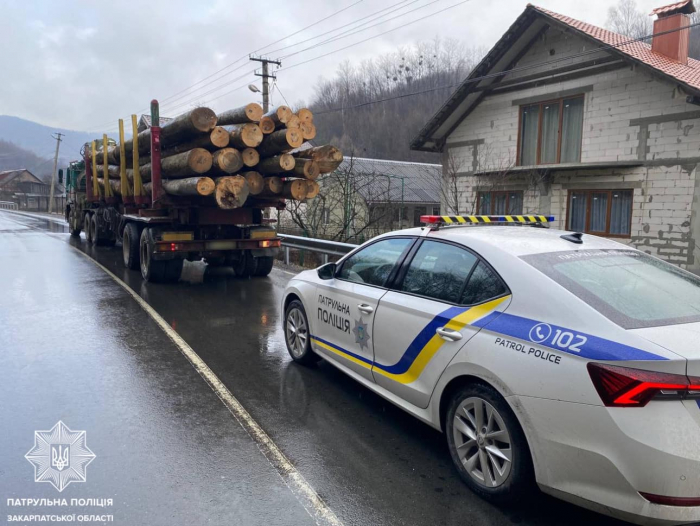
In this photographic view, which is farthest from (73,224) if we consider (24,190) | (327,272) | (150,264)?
(24,190)

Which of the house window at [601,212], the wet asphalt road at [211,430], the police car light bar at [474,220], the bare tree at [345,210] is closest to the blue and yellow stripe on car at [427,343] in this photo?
the wet asphalt road at [211,430]

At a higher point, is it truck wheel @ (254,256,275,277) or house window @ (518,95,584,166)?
house window @ (518,95,584,166)

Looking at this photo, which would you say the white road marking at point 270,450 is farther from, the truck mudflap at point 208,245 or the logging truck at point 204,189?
the truck mudflap at point 208,245

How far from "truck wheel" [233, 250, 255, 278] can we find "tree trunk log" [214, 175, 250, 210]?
199 cm

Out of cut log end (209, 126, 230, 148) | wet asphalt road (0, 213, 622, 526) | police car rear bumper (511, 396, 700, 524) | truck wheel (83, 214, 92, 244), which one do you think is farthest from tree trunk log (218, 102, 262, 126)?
truck wheel (83, 214, 92, 244)

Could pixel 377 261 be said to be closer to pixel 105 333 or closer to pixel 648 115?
pixel 105 333

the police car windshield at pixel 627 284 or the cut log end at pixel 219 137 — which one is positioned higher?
the cut log end at pixel 219 137

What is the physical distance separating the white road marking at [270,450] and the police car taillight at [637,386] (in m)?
1.55

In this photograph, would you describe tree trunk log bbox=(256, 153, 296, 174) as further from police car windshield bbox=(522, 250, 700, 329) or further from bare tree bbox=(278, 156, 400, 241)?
police car windshield bbox=(522, 250, 700, 329)

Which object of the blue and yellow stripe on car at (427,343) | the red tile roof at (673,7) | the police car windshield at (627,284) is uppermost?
the red tile roof at (673,7)

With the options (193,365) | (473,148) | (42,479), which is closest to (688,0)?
(473,148)

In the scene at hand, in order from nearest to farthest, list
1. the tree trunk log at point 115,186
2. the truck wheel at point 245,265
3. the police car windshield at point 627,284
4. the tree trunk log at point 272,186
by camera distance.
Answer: the police car windshield at point 627,284 < the tree trunk log at point 272,186 < the truck wheel at point 245,265 < the tree trunk log at point 115,186

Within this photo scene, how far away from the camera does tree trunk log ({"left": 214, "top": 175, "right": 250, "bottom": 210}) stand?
9180mm

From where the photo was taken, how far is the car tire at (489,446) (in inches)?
114
